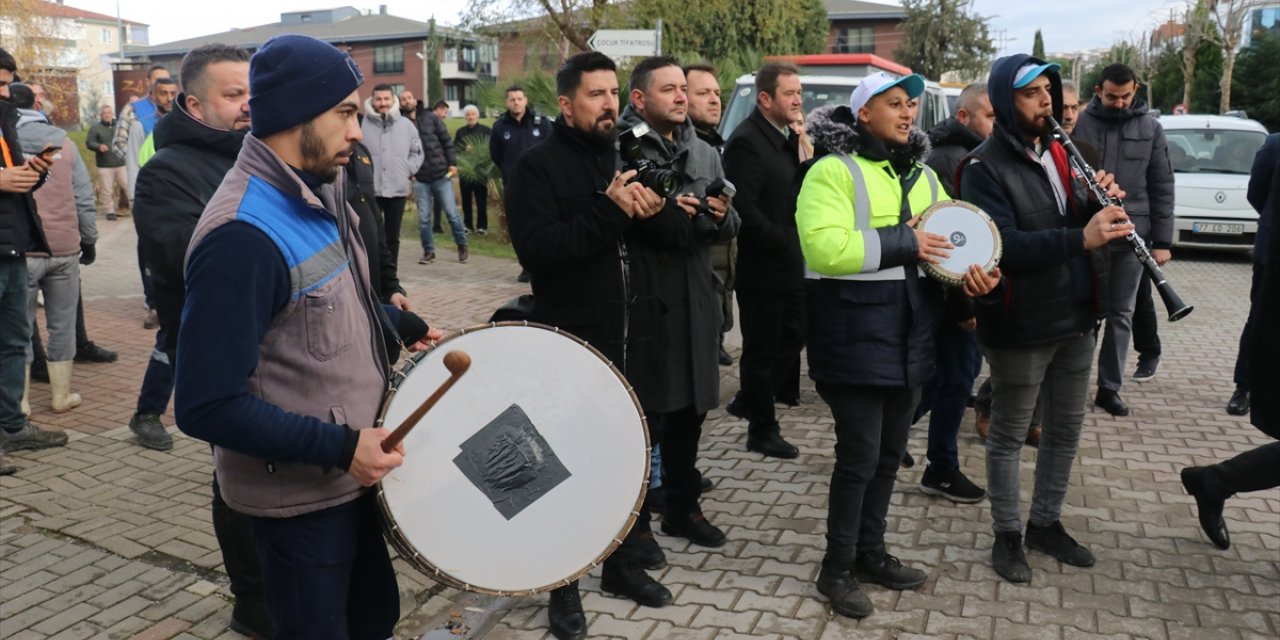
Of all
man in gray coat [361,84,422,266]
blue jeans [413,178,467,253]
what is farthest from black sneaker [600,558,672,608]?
blue jeans [413,178,467,253]

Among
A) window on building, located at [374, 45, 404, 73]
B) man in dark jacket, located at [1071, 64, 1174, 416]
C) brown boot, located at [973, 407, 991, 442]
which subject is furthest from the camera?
window on building, located at [374, 45, 404, 73]

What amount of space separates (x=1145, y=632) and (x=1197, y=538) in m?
1.18

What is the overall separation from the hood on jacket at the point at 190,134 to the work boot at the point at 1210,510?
14.1ft

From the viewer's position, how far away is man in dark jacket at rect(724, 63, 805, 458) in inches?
229

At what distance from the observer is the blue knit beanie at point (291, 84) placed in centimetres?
226

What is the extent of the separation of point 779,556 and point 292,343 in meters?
2.89

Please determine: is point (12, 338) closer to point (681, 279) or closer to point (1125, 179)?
point (681, 279)

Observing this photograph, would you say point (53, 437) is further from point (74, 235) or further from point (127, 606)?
point (127, 606)

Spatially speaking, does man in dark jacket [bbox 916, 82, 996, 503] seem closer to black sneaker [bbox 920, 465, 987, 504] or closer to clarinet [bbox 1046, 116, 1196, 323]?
black sneaker [bbox 920, 465, 987, 504]

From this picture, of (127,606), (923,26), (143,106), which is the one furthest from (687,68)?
(923,26)

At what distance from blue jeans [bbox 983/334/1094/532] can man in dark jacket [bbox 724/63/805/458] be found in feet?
5.63

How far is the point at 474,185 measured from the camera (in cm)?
1664

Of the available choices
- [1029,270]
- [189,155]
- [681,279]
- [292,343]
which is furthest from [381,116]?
[292,343]

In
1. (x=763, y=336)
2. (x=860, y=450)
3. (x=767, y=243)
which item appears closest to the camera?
(x=860, y=450)
